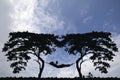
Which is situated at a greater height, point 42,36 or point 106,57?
point 42,36

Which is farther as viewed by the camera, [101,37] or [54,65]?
[101,37]

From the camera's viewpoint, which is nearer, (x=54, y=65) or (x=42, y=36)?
(x=54, y=65)

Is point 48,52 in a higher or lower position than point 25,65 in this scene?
higher

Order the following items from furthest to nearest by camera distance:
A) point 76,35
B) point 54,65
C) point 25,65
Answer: point 76,35 → point 25,65 → point 54,65

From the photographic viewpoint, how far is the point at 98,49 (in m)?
41.7

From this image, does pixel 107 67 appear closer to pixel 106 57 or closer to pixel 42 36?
pixel 106 57

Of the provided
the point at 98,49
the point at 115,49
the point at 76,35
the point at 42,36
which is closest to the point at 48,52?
the point at 42,36

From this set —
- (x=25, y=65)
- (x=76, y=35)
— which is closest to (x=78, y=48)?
(x=76, y=35)

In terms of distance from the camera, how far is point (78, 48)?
4238cm

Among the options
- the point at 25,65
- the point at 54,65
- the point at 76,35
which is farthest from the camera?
the point at 76,35

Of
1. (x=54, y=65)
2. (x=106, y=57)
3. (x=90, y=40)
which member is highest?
(x=90, y=40)

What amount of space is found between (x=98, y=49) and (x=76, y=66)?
15.7 ft

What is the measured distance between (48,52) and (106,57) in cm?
1001

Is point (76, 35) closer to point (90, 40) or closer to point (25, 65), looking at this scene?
point (90, 40)
